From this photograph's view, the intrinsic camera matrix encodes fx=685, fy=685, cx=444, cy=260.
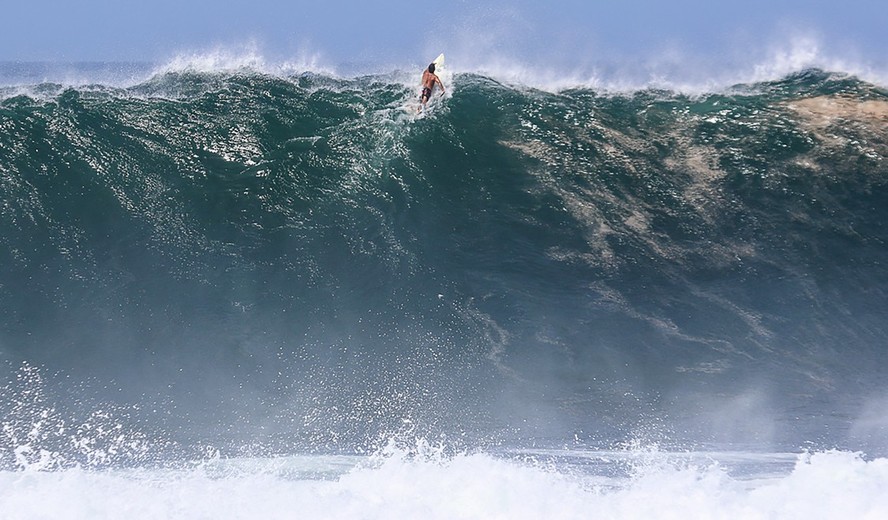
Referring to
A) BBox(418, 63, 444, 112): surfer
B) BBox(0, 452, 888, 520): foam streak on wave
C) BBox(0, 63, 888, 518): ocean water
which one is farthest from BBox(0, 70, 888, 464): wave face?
BBox(0, 452, 888, 520): foam streak on wave

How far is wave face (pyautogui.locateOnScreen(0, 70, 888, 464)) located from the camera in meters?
10.5

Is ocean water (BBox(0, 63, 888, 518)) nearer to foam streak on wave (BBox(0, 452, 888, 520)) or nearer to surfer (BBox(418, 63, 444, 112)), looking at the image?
foam streak on wave (BBox(0, 452, 888, 520))

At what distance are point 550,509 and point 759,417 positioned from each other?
3514 mm

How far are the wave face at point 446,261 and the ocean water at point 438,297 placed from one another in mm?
44

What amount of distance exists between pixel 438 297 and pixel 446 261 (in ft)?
2.26

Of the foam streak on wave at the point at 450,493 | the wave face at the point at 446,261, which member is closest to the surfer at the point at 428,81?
the wave face at the point at 446,261

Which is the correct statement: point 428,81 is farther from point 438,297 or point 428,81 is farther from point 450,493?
point 450,493

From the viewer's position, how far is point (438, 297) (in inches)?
440

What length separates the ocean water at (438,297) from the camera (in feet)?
33.0

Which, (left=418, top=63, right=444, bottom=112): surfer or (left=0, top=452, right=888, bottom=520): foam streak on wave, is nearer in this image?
(left=0, top=452, right=888, bottom=520): foam streak on wave

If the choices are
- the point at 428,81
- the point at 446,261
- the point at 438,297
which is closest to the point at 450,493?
the point at 438,297

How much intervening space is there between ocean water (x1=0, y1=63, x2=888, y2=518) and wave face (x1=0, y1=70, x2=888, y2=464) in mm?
44

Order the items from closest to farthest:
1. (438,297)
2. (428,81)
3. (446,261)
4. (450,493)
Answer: (450,493) < (438,297) < (446,261) < (428,81)

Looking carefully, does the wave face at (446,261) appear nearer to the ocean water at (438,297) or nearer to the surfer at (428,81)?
the ocean water at (438,297)
